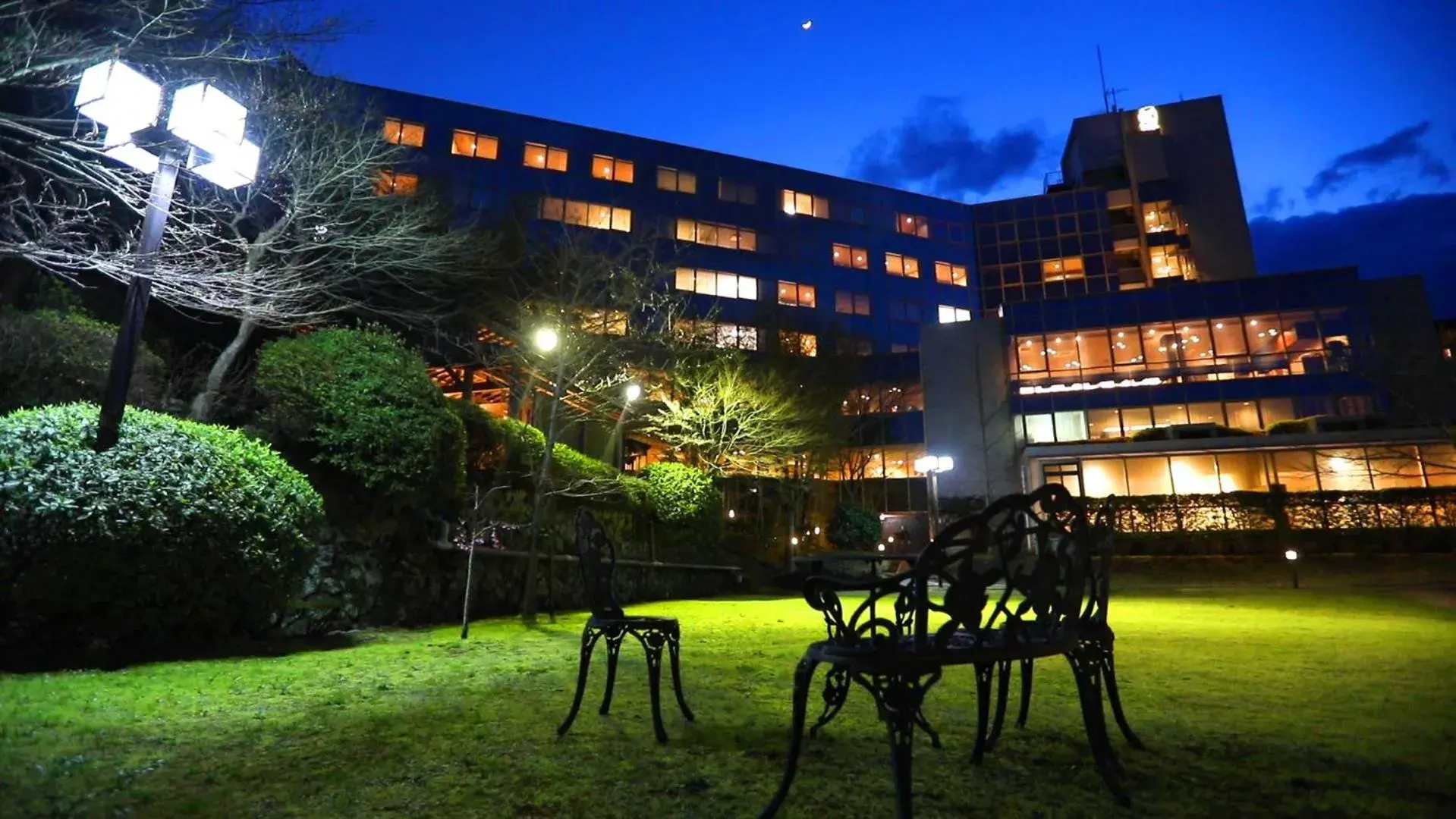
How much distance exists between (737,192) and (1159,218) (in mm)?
27045

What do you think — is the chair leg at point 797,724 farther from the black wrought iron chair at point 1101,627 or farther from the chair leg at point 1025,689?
the chair leg at point 1025,689

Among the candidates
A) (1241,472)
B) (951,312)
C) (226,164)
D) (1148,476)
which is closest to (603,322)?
(226,164)

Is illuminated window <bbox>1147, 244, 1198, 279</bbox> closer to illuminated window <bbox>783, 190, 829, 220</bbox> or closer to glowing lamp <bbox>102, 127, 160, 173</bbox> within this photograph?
illuminated window <bbox>783, 190, 829, 220</bbox>

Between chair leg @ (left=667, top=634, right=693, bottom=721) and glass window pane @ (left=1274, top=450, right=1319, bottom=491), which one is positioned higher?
glass window pane @ (left=1274, top=450, right=1319, bottom=491)

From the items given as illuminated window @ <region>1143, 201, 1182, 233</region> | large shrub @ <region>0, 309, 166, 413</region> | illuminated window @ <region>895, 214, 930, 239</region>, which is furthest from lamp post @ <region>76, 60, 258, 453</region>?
illuminated window @ <region>1143, 201, 1182, 233</region>

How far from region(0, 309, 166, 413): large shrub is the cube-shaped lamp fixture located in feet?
11.9

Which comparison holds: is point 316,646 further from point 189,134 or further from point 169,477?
point 189,134

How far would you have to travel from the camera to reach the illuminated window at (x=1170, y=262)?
40.8 m

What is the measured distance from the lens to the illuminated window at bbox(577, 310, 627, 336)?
14328 millimetres

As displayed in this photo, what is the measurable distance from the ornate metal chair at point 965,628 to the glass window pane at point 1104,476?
27.7 meters

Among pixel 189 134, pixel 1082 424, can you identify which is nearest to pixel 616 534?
pixel 189 134

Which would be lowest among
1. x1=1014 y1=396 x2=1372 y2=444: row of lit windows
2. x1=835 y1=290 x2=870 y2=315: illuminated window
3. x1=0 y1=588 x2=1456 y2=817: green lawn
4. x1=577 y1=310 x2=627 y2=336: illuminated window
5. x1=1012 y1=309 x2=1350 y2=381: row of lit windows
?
x1=0 y1=588 x2=1456 y2=817: green lawn

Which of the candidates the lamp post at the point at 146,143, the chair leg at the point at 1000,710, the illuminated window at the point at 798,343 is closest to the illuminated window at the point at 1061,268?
the illuminated window at the point at 798,343

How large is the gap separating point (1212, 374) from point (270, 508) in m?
32.8
